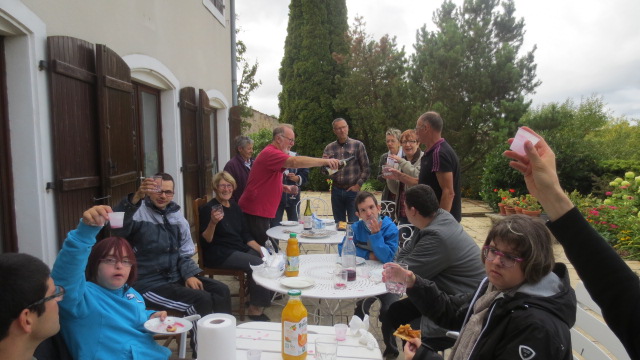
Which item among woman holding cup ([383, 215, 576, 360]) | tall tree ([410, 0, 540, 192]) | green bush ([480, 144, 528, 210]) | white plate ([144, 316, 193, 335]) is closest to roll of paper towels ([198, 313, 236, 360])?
white plate ([144, 316, 193, 335])

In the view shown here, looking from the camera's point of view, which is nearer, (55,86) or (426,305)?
(426,305)

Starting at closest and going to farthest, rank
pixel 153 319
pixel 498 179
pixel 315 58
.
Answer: pixel 153 319, pixel 498 179, pixel 315 58

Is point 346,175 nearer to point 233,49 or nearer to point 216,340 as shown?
point 216,340

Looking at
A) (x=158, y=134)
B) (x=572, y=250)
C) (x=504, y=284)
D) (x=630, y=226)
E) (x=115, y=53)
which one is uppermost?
(x=115, y=53)

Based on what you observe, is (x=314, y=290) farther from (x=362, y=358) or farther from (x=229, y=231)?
(x=229, y=231)

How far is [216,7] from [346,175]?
14.6 ft

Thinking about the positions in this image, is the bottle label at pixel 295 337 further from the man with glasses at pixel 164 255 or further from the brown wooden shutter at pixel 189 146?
the brown wooden shutter at pixel 189 146

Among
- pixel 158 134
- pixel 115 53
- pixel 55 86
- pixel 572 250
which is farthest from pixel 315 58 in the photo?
pixel 572 250

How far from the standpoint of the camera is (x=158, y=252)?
2.92 m

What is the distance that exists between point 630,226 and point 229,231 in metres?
5.26

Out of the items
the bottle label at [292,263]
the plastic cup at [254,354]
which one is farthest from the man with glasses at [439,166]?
the plastic cup at [254,354]

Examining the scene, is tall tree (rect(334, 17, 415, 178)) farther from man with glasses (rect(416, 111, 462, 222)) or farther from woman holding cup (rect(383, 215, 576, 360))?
woman holding cup (rect(383, 215, 576, 360))

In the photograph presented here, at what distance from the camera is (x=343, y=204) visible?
5547 millimetres

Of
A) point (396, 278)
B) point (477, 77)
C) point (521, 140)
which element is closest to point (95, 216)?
point (396, 278)
